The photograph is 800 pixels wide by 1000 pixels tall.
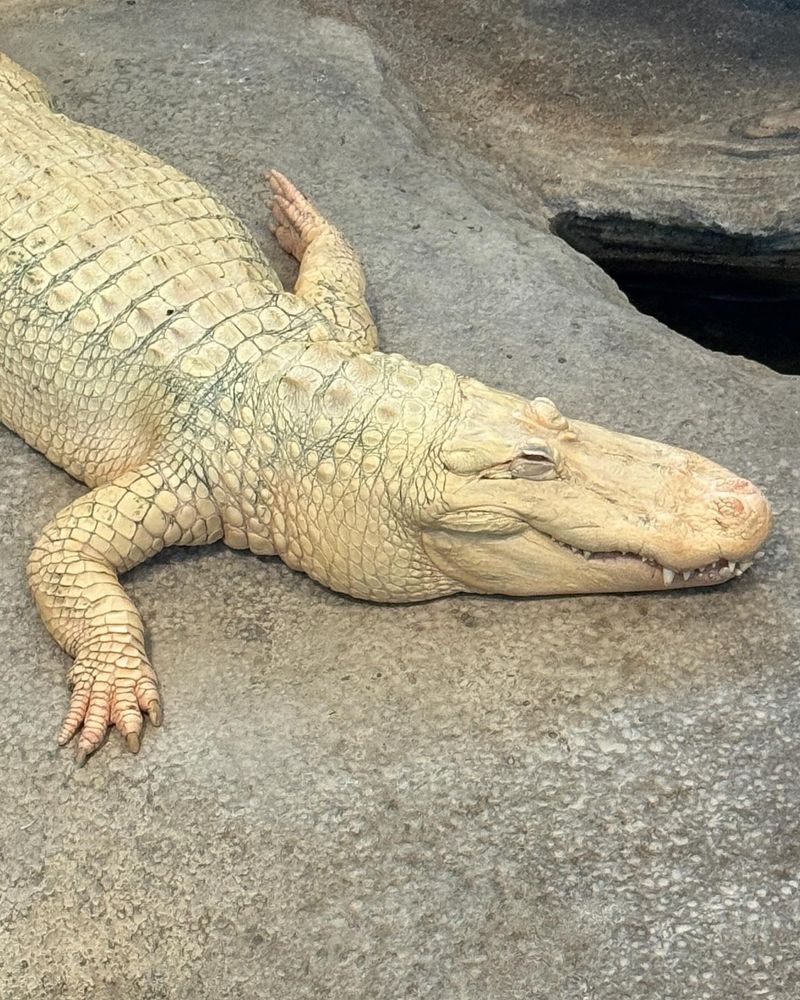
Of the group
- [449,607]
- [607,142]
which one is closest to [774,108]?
[607,142]

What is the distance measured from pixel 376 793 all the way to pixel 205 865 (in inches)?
20.3

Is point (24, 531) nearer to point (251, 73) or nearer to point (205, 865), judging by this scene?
point (205, 865)

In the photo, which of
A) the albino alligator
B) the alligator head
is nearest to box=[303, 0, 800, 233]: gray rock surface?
the albino alligator

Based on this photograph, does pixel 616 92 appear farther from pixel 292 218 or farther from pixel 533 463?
pixel 533 463

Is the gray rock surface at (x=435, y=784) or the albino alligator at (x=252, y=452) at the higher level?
the albino alligator at (x=252, y=452)

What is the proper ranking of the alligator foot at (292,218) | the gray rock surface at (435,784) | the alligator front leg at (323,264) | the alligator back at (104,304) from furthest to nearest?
the alligator foot at (292,218), the alligator front leg at (323,264), the alligator back at (104,304), the gray rock surface at (435,784)

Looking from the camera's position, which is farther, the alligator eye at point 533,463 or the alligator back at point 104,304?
the alligator back at point 104,304

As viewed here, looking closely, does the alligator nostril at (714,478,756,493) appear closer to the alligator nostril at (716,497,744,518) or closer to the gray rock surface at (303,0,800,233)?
the alligator nostril at (716,497,744,518)

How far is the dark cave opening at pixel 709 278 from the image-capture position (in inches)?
229

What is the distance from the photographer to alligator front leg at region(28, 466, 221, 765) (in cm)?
311

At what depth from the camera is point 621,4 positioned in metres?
6.46

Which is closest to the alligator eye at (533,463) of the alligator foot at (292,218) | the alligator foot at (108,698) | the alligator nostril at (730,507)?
the alligator nostril at (730,507)

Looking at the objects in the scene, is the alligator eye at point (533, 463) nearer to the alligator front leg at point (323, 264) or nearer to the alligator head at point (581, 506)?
the alligator head at point (581, 506)

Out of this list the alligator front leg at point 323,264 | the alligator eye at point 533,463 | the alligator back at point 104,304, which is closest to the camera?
the alligator eye at point 533,463
